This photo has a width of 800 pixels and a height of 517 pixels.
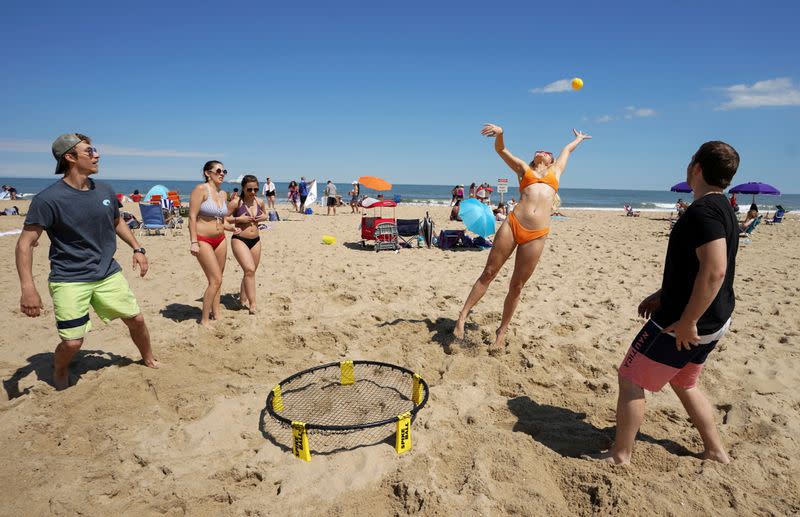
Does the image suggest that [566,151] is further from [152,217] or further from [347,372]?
[152,217]

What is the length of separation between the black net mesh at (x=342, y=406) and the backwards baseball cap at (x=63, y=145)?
248 cm

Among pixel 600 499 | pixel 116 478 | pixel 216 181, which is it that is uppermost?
pixel 216 181

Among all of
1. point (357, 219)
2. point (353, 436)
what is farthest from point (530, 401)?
point (357, 219)

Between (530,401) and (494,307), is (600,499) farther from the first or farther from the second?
(494,307)

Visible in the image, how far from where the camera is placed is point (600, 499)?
2.37 metres

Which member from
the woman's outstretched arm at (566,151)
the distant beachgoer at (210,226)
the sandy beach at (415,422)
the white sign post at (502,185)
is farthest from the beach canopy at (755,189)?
the distant beachgoer at (210,226)

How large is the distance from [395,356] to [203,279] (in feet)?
15.6

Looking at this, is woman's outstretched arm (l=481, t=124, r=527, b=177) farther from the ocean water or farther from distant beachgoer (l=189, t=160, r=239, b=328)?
the ocean water

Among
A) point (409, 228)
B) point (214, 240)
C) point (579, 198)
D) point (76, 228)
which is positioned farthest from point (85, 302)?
point (579, 198)

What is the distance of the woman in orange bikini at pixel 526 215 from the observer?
402 centimetres

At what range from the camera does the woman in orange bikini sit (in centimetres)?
402

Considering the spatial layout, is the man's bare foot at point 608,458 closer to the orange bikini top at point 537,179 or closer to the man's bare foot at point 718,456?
the man's bare foot at point 718,456

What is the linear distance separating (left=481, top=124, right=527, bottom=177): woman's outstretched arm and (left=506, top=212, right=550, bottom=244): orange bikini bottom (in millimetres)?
524

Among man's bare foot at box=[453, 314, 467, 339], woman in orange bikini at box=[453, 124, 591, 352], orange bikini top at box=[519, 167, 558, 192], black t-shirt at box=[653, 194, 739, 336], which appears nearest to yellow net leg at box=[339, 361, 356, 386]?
man's bare foot at box=[453, 314, 467, 339]
